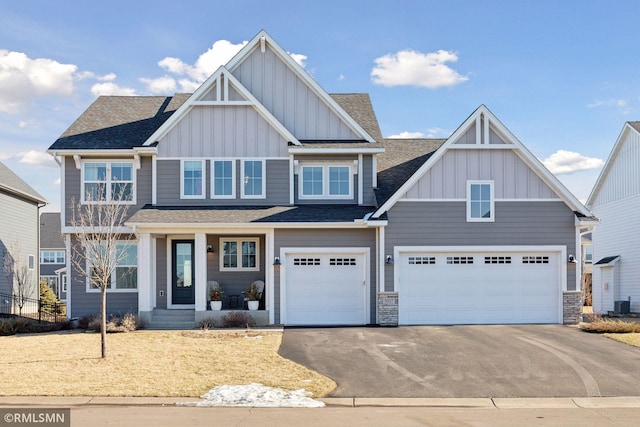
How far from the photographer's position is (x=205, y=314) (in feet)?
69.9

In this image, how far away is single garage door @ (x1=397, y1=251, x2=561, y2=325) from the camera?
70.7 feet

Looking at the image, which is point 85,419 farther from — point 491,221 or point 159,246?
point 491,221

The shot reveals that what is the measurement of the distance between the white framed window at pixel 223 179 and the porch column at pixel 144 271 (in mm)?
2854

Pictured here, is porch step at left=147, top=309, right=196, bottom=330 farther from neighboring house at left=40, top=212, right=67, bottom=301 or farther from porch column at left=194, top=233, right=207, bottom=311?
neighboring house at left=40, top=212, right=67, bottom=301

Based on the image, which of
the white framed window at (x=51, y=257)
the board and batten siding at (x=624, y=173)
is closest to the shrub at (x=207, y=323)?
the board and batten siding at (x=624, y=173)

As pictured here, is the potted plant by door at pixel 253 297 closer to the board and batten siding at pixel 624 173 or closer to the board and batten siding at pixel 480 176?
the board and batten siding at pixel 480 176

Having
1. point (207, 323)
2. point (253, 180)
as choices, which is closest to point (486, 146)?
point (253, 180)

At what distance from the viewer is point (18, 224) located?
32.7m

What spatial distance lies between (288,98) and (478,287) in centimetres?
957

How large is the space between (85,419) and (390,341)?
939 cm

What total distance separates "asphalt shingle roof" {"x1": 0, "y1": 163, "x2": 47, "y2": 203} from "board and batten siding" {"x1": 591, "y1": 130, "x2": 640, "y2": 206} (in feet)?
95.7

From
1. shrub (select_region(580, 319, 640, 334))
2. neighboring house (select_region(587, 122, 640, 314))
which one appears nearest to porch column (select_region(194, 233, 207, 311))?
shrub (select_region(580, 319, 640, 334))

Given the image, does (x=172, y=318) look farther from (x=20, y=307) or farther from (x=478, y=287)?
(x=478, y=287)

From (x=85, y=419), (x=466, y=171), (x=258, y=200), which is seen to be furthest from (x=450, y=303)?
(x=85, y=419)
